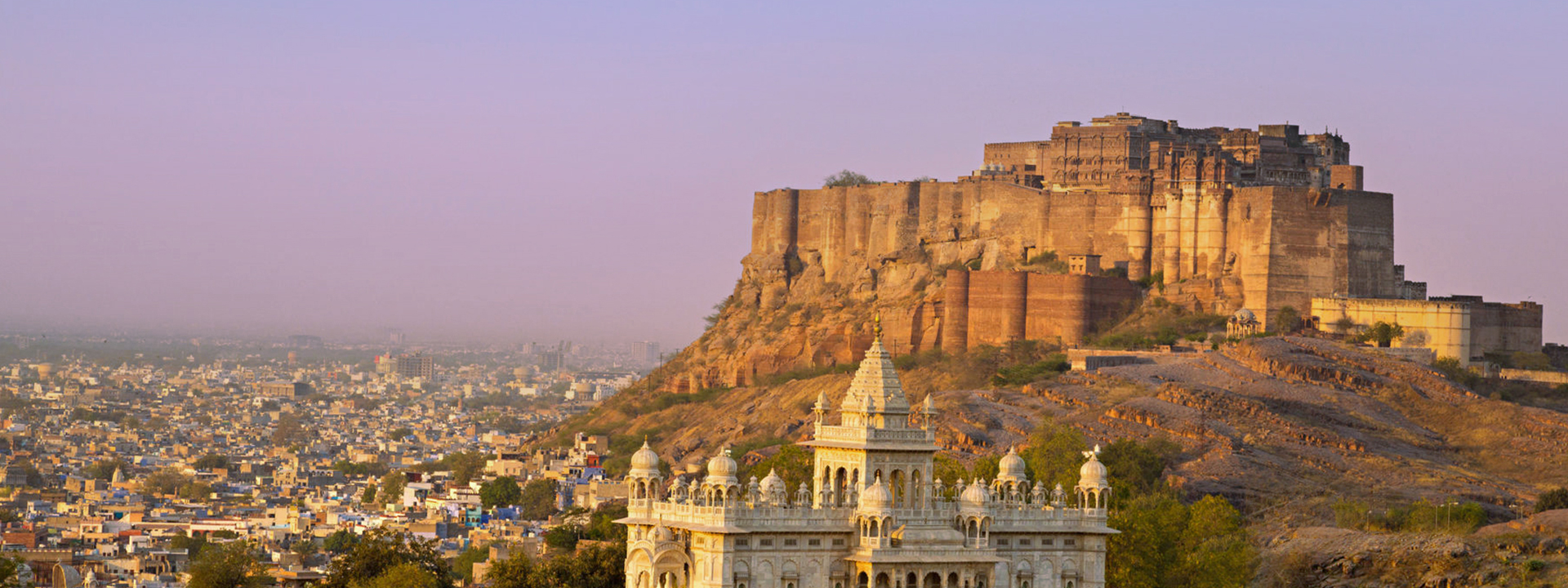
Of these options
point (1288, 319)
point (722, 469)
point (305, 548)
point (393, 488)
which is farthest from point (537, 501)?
point (722, 469)

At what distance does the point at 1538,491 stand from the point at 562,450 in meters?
59.1

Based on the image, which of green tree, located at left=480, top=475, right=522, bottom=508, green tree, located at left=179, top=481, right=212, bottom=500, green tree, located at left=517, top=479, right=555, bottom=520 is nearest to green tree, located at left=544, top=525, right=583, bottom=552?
green tree, located at left=517, top=479, right=555, bottom=520

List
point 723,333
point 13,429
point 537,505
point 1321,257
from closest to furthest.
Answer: point 1321,257 → point 537,505 → point 723,333 → point 13,429

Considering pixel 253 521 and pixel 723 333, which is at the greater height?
pixel 723 333

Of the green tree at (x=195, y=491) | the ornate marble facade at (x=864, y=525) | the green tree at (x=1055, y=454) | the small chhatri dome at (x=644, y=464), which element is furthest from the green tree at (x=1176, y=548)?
the green tree at (x=195, y=491)

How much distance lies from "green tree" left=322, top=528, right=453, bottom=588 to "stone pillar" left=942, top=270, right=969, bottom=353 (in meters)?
36.4

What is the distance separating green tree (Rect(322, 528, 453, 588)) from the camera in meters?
67.4

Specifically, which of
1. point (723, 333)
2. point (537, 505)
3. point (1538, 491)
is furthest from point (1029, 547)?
point (723, 333)

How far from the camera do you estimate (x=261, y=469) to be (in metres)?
166

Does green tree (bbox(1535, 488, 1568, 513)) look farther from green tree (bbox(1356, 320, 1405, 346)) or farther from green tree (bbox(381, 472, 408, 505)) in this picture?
Answer: green tree (bbox(381, 472, 408, 505))

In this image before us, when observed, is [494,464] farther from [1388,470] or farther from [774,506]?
[774,506]

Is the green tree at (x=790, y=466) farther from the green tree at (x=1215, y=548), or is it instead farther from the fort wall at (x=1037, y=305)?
the fort wall at (x=1037, y=305)

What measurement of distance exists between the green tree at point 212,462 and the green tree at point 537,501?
2091 inches

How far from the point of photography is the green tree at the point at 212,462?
165 m
